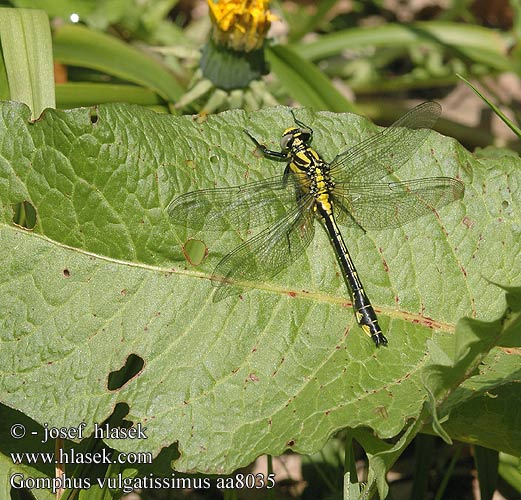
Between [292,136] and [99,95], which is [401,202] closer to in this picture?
[292,136]

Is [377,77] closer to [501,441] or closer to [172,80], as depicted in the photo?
[172,80]

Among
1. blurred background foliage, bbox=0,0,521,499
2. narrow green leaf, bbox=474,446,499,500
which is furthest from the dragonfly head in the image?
narrow green leaf, bbox=474,446,499,500

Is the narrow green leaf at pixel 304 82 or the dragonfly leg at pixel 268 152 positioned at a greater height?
the narrow green leaf at pixel 304 82

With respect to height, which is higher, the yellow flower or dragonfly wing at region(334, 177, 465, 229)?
the yellow flower

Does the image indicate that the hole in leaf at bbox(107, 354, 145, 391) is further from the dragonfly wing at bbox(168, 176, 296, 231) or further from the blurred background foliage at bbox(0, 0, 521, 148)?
the blurred background foliage at bbox(0, 0, 521, 148)

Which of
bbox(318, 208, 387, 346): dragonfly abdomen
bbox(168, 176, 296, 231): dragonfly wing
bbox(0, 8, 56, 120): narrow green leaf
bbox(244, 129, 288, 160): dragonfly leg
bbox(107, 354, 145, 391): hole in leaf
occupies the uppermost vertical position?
bbox(0, 8, 56, 120): narrow green leaf

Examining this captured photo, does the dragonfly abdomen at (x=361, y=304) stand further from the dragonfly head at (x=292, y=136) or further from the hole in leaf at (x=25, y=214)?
the hole in leaf at (x=25, y=214)

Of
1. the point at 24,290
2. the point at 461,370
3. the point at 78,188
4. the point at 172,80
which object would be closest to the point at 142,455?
the point at 24,290

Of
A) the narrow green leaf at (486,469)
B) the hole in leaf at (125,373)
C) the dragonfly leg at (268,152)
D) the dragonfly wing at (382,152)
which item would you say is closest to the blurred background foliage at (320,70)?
the narrow green leaf at (486,469)
